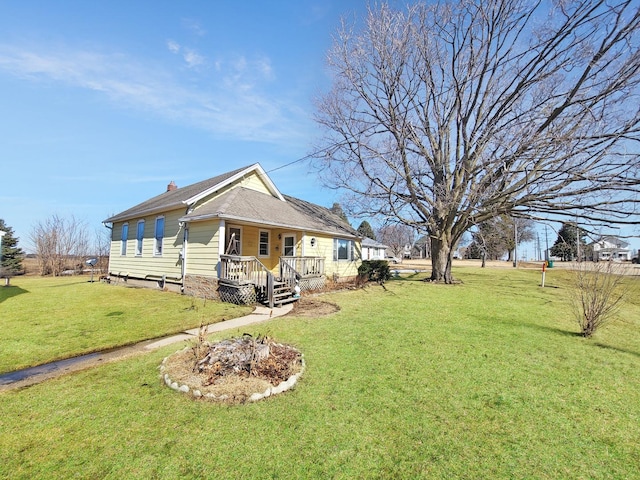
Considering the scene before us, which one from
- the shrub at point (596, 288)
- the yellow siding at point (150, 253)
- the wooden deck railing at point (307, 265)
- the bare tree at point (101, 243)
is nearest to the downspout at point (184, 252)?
the yellow siding at point (150, 253)

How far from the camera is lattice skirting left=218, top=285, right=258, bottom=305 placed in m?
9.90

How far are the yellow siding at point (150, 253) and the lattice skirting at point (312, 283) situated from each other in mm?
5471

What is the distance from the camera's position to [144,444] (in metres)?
2.74

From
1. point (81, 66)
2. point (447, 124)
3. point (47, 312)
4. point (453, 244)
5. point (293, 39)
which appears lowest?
point (47, 312)

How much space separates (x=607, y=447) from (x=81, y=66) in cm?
1506

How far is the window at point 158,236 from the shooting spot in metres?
13.5

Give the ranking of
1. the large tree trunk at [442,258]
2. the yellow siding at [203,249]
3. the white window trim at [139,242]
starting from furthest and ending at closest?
the large tree trunk at [442,258] < the white window trim at [139,242] < the yellow siding at [203,249]

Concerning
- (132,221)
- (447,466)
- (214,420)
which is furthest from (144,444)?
(132,221)

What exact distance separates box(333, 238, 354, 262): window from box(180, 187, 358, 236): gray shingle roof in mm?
595

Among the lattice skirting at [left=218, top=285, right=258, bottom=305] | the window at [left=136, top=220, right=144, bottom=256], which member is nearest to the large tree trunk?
the lattice skirting at [left=218, top=285, right=258, bottom=305]

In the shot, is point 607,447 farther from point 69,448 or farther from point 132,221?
point 132,221

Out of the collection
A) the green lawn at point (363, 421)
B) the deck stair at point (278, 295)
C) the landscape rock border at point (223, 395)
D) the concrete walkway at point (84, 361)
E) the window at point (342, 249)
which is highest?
the window at point (342, 249)

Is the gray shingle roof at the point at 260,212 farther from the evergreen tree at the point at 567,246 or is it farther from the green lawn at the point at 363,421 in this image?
the evergreen tree at the point at 567,246

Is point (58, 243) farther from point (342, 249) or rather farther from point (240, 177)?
point (342, 249)
